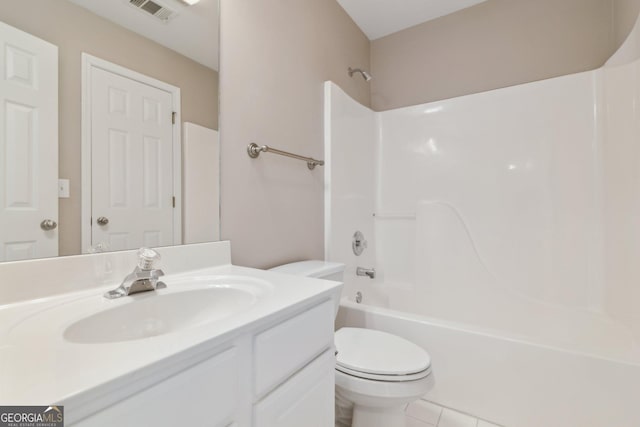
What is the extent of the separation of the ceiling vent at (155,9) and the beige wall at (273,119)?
197mm

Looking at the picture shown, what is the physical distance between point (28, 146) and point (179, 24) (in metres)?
0.64

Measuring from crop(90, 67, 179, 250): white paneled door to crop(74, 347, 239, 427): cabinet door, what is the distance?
56 cm

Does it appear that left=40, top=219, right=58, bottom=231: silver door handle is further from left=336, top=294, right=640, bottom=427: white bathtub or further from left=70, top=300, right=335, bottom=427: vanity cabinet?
left=336, top=294, right=640, bottom=427: white bathtub

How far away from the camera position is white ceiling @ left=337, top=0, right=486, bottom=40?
77.4 inches

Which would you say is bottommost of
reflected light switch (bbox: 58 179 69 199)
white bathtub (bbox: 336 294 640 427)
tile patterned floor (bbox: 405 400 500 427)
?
tile patterned floor (bbox: 405 400 500 427)

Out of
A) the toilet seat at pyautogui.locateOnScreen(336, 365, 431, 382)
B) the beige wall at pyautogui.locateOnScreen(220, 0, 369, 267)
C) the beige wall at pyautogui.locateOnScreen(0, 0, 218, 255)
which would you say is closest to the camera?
the beige wall at pyautogui.locateOnScreen(0, 0, 218, 255)

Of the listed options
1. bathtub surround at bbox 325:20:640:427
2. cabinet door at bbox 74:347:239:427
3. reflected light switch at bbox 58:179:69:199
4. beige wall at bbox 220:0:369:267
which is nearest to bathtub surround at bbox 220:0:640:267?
beige wall at bbox 220:0:369:267

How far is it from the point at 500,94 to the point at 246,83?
5.18 ft

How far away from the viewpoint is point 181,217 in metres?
1.00

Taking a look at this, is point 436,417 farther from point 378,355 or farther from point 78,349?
point 78,349

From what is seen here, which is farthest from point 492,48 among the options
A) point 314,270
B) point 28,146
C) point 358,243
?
point 28,146

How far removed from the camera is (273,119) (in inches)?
53.9

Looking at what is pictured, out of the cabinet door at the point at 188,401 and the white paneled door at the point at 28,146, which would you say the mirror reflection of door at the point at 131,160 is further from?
the cabinet door at the point at 188,401

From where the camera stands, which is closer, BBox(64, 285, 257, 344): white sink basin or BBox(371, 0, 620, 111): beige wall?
BBox(64, 285, 257, 344): white sink basin
